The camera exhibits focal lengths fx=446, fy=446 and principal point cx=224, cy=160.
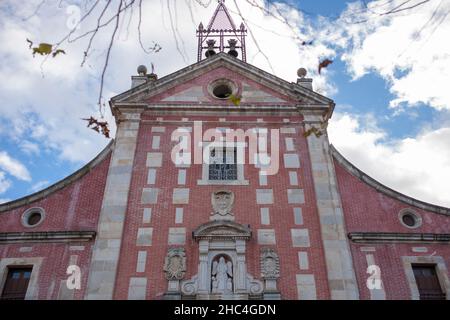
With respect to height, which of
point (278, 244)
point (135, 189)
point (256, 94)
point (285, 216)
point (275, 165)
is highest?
point (256, 94)

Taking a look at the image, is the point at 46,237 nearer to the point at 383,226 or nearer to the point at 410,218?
the point at 383,226

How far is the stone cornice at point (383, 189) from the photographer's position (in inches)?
528

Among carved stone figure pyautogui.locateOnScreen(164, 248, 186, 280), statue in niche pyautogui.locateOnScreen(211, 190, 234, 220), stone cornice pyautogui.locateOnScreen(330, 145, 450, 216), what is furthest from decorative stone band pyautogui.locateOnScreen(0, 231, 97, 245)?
stone cornice pyautogui.locateOnScreen(330, 145, 450, 216)

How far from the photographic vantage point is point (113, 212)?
42.4 feet

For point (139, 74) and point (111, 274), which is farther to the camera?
point (139, 74)

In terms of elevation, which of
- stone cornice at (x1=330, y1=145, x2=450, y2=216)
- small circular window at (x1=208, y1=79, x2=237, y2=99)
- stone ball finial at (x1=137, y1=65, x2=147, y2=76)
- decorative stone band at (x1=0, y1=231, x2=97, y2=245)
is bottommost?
decorative stone band at (x1=0, y1=231, x2=97, y2=245)

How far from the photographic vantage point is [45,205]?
43.7 feet

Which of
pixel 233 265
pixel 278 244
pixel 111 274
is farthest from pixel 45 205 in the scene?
pixel 278 244

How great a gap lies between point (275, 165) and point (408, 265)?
476 cm

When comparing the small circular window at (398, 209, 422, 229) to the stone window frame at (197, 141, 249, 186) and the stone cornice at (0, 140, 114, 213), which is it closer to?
the stone window frame at (197, 141, 249, 186)

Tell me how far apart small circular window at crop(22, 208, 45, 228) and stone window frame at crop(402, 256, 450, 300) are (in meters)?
10.5

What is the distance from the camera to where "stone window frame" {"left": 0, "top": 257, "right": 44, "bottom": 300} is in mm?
11625

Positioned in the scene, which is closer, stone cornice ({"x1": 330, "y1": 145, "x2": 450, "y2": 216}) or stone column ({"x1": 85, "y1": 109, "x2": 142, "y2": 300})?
stone column ({"x1": 85, "y1": 109, "x2": 142, "y2": 300})

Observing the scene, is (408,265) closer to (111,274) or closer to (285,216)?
(285,216)
